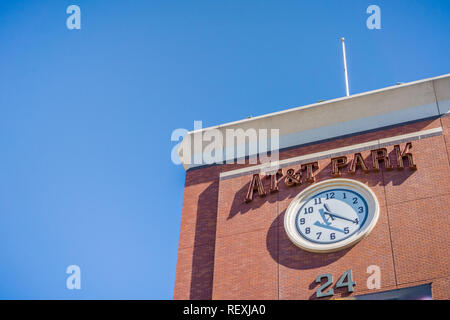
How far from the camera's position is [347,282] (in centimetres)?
2325

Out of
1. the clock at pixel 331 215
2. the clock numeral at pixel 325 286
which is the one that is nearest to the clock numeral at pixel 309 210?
the clock at pixel 331 215

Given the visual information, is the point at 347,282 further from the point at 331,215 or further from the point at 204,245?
the point at 204,245

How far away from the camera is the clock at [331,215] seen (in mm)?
24250

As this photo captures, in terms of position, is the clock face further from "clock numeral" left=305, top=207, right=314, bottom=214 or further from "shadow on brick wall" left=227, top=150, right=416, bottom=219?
"shadow on brick wall" left=227, top=150, right=416, bottom=219

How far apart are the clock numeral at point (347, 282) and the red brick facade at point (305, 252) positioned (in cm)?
13

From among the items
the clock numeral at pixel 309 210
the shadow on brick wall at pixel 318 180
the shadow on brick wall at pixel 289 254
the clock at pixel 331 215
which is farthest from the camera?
the clock numeral at pixel 309 210

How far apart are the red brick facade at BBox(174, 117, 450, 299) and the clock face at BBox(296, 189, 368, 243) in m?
0.51

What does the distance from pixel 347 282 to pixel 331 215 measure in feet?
7.81

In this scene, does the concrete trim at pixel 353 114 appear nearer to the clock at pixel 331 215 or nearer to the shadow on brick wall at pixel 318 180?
the shadow on brick wall at pixel 318 180

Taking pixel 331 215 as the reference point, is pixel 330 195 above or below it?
above

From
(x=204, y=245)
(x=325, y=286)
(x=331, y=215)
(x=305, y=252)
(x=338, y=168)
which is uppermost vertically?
(x=338, y=168)

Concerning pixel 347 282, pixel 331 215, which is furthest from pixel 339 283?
pixel 331 215
